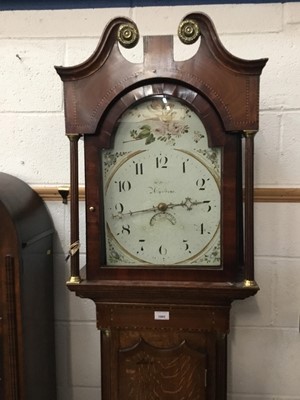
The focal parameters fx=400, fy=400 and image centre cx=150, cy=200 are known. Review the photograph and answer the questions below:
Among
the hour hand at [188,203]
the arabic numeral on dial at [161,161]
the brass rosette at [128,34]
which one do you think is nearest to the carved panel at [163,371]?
the hour hand at [188,203]

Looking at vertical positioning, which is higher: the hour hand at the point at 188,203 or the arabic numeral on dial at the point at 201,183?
the arabic numeral on dial at the point at 201,183

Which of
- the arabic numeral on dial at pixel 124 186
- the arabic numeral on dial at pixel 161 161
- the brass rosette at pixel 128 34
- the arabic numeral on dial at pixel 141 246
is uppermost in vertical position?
the brass rosette at pixel 128 34

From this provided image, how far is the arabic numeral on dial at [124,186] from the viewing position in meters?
1.08

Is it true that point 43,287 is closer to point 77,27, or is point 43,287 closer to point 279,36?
point 77,27

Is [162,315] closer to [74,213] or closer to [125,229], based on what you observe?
[125,229]

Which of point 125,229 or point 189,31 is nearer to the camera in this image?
point 189,31

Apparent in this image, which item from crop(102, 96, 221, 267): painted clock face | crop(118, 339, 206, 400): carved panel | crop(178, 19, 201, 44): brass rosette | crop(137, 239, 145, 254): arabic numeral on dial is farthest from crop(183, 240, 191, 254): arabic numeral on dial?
crop(178, 19, 201, 44): brass rosette

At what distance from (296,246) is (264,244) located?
0.35 feet

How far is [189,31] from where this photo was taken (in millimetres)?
→ 987

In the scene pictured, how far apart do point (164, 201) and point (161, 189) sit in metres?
0.03

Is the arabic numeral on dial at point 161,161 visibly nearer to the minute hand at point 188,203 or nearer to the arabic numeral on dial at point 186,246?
the minute hand at point 188,203

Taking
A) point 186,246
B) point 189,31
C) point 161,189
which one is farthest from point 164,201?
point 189,31

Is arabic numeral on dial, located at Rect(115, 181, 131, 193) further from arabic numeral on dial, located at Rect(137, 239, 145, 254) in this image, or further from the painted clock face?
arabic numeral on dial, located at Rect(137, 239, 145, 254)

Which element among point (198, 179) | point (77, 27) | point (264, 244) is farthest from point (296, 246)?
point (77, 27)
